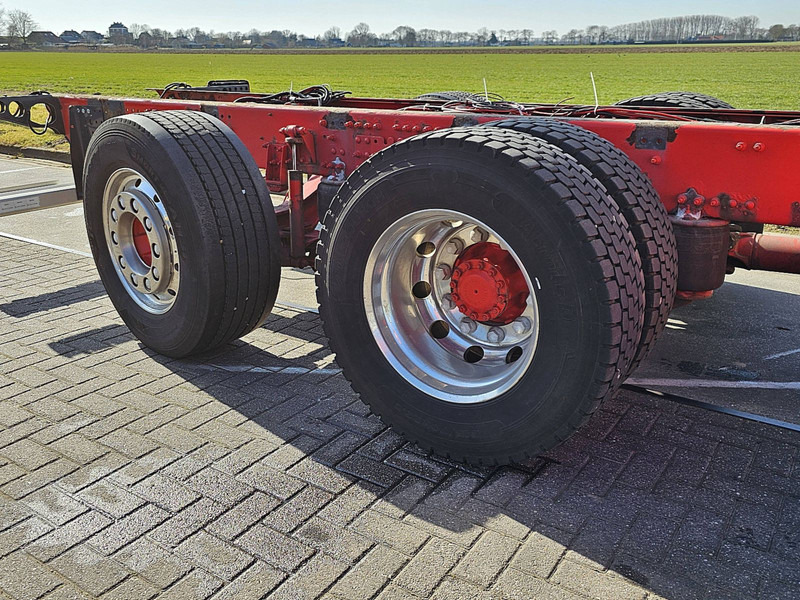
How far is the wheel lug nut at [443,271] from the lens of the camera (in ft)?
10.9

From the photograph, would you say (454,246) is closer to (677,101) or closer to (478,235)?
(478,235)

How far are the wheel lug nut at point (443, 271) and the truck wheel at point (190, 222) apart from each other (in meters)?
1.02

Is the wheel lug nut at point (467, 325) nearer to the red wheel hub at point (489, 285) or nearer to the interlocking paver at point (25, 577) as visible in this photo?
the red wheel hub at point (489, 285)

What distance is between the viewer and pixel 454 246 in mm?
3307

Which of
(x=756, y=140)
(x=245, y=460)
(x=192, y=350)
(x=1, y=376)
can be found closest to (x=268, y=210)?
(x=192, y=350)

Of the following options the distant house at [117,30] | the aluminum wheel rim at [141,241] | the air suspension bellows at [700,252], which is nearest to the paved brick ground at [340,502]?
the aluminum wheel rim at [141,241]

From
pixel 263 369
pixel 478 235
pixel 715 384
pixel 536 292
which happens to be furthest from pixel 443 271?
pixel 715 384

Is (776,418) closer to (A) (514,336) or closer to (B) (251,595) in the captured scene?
(A) (514,336)

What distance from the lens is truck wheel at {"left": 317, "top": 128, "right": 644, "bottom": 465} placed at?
8.61 ft

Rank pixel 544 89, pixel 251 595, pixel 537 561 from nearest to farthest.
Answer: pixel 251 595, pixel 537 561, pixel 544 89

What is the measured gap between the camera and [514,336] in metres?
3.24

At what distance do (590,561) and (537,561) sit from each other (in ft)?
0.56

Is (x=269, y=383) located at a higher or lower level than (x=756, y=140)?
lower

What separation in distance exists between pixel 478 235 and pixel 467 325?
0.40 m
